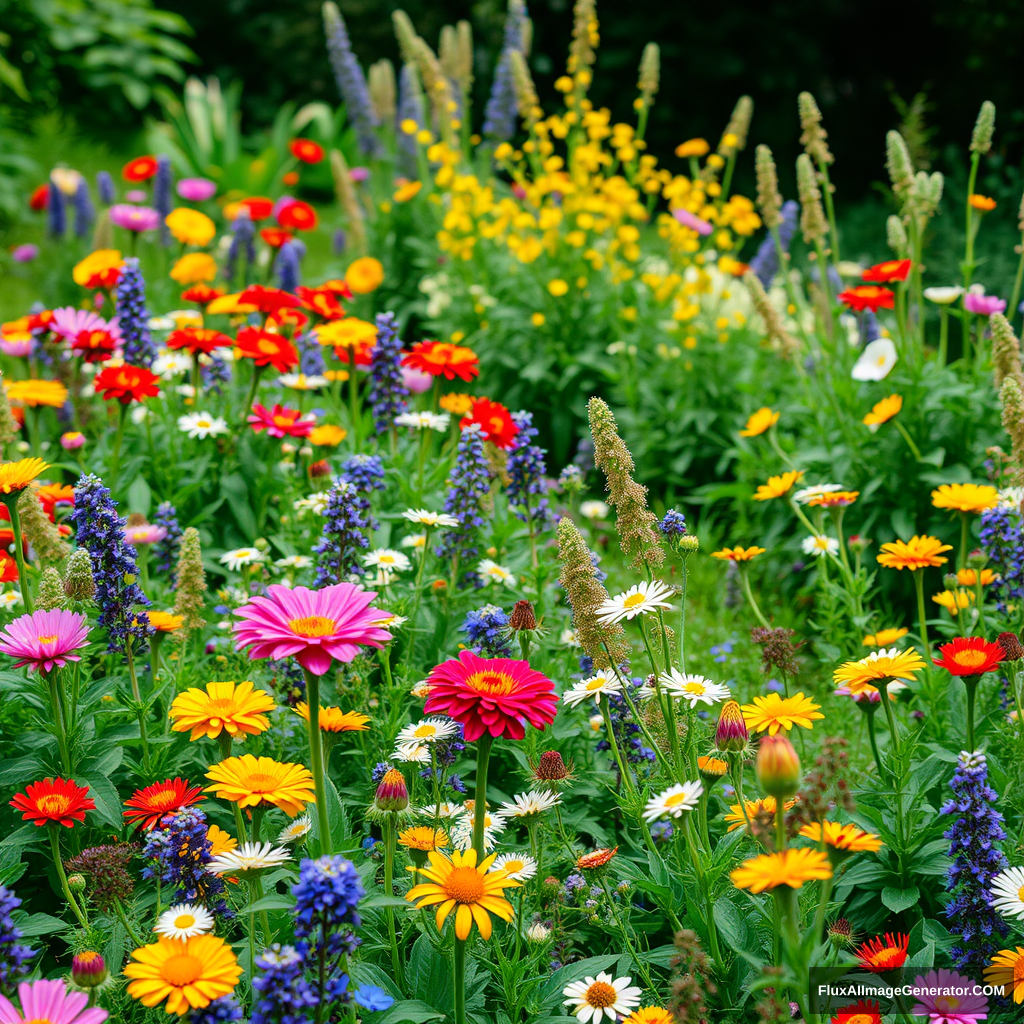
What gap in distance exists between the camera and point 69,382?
149 inches

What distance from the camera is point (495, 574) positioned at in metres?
2.56

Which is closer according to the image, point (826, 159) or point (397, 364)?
point (397, 364)

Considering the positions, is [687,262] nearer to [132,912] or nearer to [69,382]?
[69,382]

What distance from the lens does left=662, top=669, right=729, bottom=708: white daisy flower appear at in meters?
1.69

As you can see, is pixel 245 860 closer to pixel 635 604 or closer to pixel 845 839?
pixel 635 604

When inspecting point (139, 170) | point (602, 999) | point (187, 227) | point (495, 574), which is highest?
point (139, 170)

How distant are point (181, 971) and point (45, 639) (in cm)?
65

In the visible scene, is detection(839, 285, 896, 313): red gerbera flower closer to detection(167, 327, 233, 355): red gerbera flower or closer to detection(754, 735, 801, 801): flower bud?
detection(167, 327, 233, 355): red gerbera flower

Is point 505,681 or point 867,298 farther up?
point 867,298

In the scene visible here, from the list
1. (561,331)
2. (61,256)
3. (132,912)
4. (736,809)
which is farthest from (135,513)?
(61,256)

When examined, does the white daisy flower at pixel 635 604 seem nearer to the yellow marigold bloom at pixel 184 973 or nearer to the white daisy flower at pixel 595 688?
the white daisy flower at pixel 595 688

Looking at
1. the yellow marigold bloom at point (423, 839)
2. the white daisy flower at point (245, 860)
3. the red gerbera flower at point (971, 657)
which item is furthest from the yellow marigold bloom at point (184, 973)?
the red gerbera flower at point (971, 657)

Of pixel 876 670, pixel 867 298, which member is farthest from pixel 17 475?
pixel 867 298

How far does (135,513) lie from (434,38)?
9.61 m
